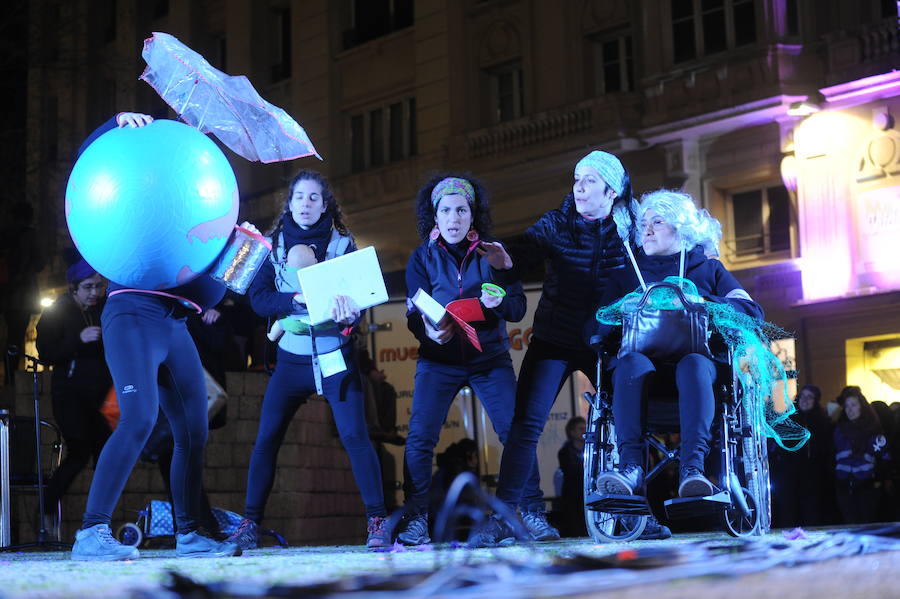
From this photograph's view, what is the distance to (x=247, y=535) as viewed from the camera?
637 cm

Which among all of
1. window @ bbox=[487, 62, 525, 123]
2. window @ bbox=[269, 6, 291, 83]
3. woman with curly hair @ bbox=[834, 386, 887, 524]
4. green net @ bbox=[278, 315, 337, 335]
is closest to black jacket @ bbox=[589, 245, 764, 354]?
green net @ bbox=[278, 315, 337, 335]

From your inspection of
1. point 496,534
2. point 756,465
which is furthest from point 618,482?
point 496,534

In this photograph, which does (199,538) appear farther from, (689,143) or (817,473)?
(689,143)

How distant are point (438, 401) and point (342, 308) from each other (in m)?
0.69

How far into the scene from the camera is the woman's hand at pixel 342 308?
6137 millimetres

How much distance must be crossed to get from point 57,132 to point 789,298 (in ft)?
68.1

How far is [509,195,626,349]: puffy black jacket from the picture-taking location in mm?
6398

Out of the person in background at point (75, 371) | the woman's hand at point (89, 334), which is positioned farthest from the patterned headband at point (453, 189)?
the woman's hand at point (89, 334)

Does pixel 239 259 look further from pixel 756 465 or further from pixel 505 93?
pixel 505 93

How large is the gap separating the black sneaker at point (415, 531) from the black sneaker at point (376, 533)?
10 centimetres

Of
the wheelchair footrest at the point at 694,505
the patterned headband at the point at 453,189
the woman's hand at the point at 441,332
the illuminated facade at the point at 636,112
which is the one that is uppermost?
the illuminated facade at the point at 636,112

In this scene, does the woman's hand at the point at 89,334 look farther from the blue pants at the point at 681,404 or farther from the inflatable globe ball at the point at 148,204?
the blue pants at the point at 681,404

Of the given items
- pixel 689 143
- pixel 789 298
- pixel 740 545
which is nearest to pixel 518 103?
pixel 689 143

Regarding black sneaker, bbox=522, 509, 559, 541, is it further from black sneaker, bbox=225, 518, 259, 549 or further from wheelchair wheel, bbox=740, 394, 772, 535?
black sneaker, bbox=225, 518, 259, 549
